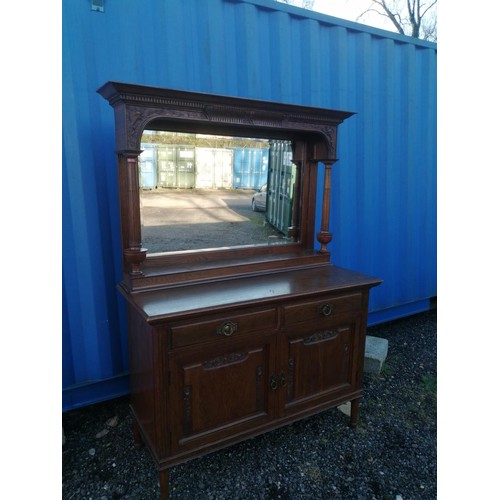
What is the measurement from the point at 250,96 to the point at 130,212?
134cm

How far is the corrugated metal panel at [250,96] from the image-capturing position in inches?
87.2

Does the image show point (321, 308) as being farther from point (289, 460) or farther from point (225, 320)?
point (289, 460)

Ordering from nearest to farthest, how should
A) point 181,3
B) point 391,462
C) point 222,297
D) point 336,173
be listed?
point 222,297, point 391,462, point 181,3, point 336,173

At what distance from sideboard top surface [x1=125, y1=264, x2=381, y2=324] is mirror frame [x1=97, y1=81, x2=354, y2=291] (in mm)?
77

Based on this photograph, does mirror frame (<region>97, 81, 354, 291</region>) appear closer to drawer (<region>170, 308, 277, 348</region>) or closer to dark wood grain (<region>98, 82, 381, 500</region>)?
dark wood grain (<region>98, 82, 381, 500</region>)

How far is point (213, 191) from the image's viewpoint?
232 centimetres

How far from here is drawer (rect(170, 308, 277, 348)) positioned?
5.65 ft

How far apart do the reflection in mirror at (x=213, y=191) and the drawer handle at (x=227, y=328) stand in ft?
2.09

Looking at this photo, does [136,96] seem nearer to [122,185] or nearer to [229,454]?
[122,185]

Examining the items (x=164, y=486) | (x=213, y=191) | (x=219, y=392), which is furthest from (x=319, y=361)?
(x=213, y=191)

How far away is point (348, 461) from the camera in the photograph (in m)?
2.16

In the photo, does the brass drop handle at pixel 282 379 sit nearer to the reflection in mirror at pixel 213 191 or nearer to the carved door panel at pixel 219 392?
the carved door panel at pixel 219 392

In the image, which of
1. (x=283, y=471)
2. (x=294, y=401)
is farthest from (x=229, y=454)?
(x=294, y=401)

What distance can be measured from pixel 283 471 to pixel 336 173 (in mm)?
2251
